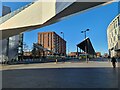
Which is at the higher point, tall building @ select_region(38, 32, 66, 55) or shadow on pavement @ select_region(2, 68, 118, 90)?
tall building @ select_region(38, 32, 66, 55)

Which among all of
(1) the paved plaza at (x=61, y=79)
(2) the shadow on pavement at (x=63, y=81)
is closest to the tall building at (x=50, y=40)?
(1) the paved plaza at (x=61, y=79)

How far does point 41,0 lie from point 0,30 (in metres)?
7.10

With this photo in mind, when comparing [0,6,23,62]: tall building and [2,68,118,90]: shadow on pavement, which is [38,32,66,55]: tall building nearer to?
[0,6,23,62]: tall building

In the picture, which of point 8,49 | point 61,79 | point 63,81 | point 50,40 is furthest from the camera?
point 50,40

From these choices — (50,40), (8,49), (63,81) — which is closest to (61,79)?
(63,81)

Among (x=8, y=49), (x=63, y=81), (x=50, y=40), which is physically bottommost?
(x=63, y=81)

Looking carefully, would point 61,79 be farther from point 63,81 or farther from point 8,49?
point 8,49

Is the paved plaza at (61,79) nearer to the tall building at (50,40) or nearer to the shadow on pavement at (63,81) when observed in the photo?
the shadow on pavement at (63,81)

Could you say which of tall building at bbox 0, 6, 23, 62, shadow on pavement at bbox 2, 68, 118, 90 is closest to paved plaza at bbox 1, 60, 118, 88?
shadow on pavement at bbox 2, 68, 118, 90

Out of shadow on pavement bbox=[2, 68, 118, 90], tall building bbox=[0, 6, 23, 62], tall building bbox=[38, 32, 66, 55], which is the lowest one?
shadow on pavement bbox=[2, 68, 118, 90]

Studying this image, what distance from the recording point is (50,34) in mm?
112688

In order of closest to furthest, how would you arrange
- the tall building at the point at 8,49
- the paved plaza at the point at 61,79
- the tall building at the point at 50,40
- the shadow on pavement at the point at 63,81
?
1. the shadow on pavement at the point at 63,81
2. the paved plaza at the point at 61,79
3. the tall building at the point at 8,49
4. the tall building at the point at 50,40

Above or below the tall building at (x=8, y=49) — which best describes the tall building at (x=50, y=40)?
above

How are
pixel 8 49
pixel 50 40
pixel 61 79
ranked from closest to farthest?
pixel 61 79, pixel 8 49, pixel 50 40
